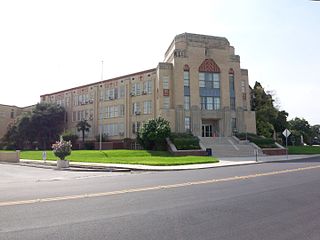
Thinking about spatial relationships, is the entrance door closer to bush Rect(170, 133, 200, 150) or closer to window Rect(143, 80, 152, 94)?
bush Rect(170, 133, 200, 150)

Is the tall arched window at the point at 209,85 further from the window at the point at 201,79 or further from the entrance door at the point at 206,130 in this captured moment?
the entrance door at the point at 206,130

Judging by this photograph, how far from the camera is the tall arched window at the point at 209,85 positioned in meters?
52.0

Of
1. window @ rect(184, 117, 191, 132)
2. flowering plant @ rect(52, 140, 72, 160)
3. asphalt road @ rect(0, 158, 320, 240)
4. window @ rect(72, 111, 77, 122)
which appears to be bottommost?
asphalt road @ rect(0, 158, 320, 240)

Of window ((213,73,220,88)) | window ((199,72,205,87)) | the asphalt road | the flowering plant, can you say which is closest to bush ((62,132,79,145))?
window ((199,72,205,87))

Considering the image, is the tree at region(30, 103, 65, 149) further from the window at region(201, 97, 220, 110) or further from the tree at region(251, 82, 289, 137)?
the tree at region(251, 82, 289, 137)

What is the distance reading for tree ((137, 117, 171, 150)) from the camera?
1662 inches

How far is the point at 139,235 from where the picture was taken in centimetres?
582

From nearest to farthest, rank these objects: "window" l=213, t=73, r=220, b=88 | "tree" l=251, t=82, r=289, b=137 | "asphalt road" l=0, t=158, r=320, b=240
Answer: "asphalt road" l=0, t=158, r=320, b=240
"window" l=213, t=73, r=220, b=88
"tree" l=251, t=82, r=289, b=137

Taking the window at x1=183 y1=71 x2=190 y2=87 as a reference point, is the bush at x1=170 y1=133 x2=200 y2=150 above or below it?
below

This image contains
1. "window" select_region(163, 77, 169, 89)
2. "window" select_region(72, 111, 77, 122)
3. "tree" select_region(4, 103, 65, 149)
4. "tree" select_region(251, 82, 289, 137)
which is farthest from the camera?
"window" select_region(72, 111, 77, 122)

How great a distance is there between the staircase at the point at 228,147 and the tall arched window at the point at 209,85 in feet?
22.2

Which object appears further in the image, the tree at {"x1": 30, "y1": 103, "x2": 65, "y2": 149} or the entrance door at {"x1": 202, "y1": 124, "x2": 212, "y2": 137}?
the tree at {"x1": 30, "y1": 103, "x2": 65, "y2": 149}

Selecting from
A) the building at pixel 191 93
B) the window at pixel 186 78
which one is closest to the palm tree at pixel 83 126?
the building at pixel 191 93

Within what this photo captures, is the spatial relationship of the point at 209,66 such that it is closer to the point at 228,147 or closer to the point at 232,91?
the point at 232,91
